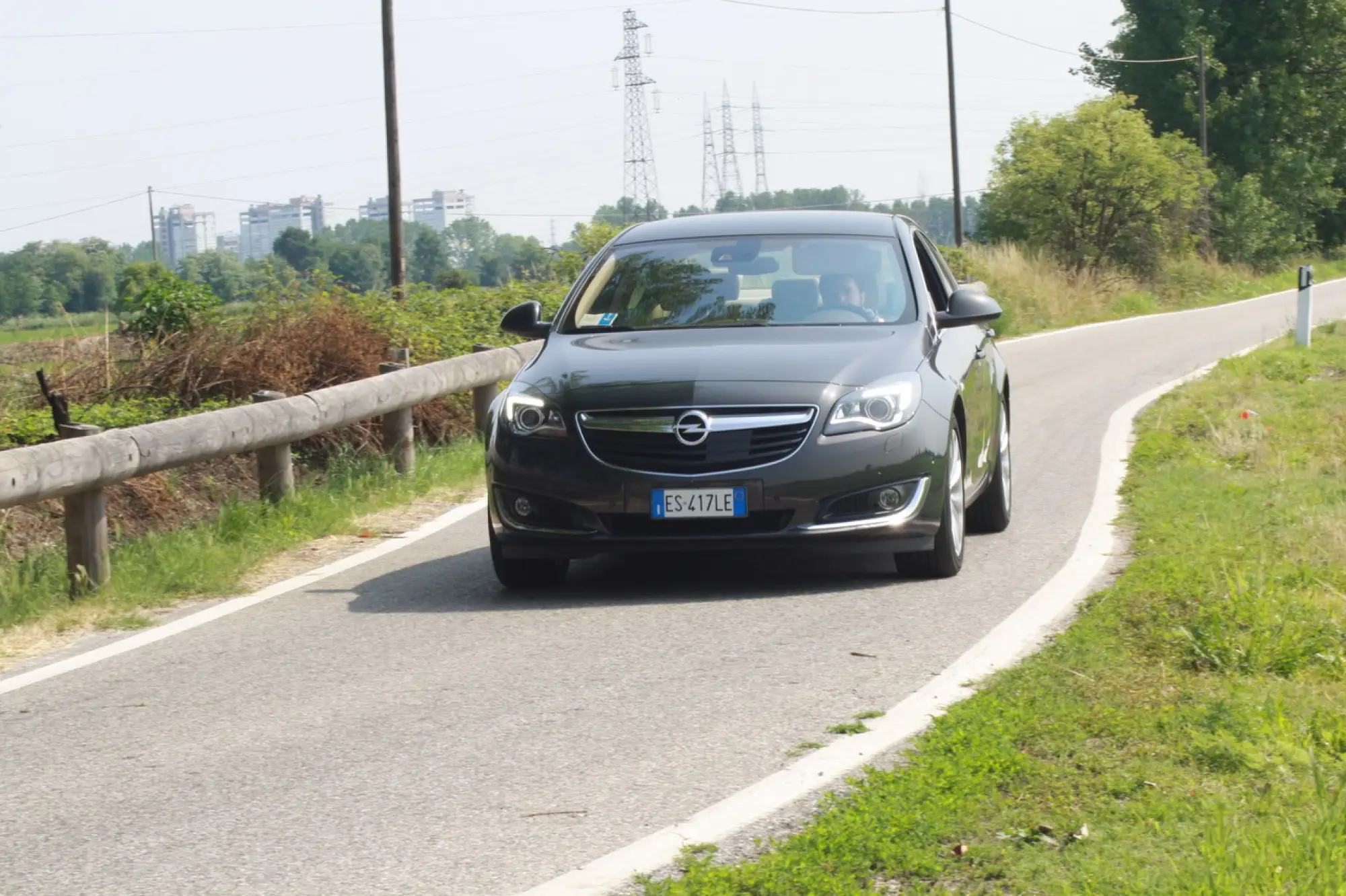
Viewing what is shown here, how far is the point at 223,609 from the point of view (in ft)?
26.3

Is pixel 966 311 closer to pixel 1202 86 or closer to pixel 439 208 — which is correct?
pixel 1202 86

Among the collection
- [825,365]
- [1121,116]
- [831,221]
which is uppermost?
[1121,116]

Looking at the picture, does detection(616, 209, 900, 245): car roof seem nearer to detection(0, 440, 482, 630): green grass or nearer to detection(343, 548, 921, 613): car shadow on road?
detection(343, 548, 921, 613): car shadow on road

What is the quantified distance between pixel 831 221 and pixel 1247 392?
7605 mm

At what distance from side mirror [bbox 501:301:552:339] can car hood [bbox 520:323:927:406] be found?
15.1 inches

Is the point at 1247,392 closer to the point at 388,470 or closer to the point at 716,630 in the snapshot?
the point at 388,470

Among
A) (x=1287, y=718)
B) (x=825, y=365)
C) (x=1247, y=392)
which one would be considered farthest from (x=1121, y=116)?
(x=1287, y=718)

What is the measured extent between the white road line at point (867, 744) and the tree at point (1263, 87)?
60.0 metres

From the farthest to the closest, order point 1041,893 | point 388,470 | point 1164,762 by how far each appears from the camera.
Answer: point 388,470 → point 1164,762 → point 1041,893

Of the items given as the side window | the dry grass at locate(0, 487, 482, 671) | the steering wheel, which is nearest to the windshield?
the steering wheel

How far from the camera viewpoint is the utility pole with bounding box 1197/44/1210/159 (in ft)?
207

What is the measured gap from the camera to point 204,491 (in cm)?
1091

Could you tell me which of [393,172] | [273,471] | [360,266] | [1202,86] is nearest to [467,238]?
[1202,86]

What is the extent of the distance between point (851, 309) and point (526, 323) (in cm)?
162
